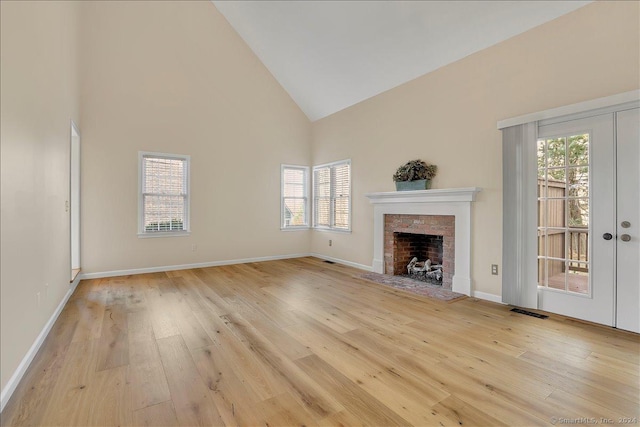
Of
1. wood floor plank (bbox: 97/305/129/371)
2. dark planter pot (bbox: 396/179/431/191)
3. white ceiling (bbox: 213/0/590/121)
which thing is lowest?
wood floor plank (bbox: 97/305/129/371)

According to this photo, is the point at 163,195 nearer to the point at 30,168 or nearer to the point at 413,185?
the point at 30,168

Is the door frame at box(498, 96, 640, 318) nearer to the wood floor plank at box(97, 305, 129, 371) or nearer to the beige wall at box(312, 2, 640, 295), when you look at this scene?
the beige wall at box(312, 2, 640, 295)

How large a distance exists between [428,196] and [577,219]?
176 cm

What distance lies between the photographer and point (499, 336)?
286 cm

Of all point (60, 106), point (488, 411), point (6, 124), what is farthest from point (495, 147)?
point (60, 106)

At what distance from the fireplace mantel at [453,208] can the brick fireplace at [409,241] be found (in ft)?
0.37

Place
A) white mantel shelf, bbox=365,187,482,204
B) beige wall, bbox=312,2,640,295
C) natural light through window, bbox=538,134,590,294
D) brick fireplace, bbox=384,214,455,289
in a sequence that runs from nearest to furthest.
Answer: beige wall, bbox=312,2,640,295 → natural light through window, bbox=538,134,590,294 → white mantel shelf, bbox=365,187,482,204 → brick fireplace, bbox=384,214,455,289

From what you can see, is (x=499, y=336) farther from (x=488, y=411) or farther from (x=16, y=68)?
(x=16, y=68)

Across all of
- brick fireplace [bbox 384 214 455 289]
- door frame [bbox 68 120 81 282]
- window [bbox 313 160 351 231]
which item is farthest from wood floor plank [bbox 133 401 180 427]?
window [bbox 313 160 351 231]

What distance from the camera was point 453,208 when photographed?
14.2 ft

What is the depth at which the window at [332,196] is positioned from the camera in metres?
6.37

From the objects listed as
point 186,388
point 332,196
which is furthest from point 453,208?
point 186,388

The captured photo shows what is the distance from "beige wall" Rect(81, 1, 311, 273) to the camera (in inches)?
201

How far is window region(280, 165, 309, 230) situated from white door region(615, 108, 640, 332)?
5391 millimetres
